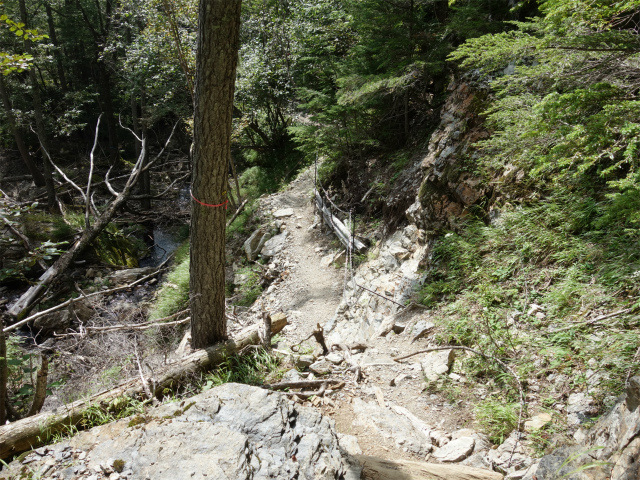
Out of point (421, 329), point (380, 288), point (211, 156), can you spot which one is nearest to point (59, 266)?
point (211, 156)

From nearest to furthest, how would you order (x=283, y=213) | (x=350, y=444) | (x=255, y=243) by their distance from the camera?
(x=350, y=444) → (x=255, y=243) → (x=283, y=213)

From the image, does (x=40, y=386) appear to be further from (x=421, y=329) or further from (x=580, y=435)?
(x=580, y=435)

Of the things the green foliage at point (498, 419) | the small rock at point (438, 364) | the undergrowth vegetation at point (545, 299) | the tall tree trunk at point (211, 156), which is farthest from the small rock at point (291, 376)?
the green foliage at point (498, 419)

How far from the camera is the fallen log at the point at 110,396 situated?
324 centimetres

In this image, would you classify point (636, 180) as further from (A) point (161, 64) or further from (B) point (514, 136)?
(A) point (161, 64)

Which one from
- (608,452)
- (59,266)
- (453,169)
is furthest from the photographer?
(59,266)

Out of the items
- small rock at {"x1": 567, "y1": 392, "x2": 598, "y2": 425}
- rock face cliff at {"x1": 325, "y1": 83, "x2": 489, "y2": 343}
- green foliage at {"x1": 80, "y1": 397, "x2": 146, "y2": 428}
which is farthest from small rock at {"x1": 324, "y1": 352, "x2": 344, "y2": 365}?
small rock at {"x1": 567, "y1": 392, "x2": 598, "y2": 425}

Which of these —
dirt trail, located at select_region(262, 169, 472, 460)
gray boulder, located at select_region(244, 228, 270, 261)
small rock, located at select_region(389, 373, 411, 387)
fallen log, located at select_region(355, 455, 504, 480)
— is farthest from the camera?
gray boulder, located at select_region(244, 228, 270, 261)

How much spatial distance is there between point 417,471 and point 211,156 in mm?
3353

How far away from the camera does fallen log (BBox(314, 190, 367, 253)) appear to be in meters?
8.02

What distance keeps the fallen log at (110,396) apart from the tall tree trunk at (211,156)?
27 centimetres

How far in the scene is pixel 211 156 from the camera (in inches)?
149

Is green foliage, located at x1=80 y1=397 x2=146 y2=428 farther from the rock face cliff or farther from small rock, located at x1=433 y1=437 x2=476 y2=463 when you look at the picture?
the rock face cliff

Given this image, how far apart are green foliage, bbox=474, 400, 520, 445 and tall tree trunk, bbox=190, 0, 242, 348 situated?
308 cm
